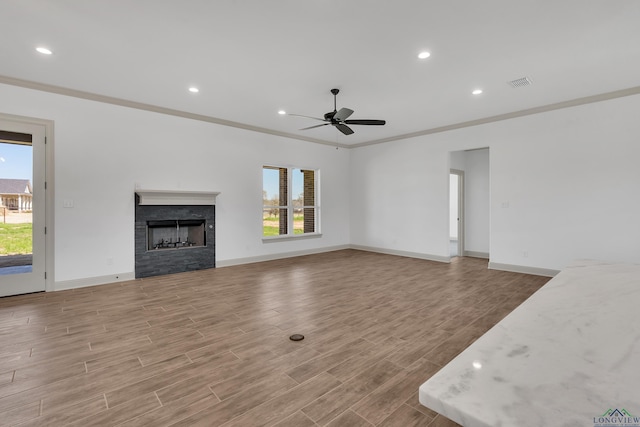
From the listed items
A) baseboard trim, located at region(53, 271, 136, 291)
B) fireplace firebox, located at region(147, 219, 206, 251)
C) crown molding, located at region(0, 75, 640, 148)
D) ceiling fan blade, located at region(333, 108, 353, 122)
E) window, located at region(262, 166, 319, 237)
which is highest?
crown molding, located at region(0, 75, 640, 148)

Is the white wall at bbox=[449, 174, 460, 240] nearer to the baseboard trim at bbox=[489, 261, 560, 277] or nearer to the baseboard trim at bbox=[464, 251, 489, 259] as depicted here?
the baseboard trim at bbox=[464, 251, 489, 259]

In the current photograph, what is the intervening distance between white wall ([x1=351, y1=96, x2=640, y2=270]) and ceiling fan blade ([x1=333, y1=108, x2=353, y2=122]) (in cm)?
332

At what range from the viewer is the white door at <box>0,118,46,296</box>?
434 cm

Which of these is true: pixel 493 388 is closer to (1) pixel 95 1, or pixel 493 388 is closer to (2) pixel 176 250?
(1) pixel 95 1

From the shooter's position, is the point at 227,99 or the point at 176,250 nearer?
the point at 227,99

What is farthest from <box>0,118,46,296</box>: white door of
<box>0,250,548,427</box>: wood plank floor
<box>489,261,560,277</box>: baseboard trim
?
<box>489,261,560,277</box>: baseboard trim

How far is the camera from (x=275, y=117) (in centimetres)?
614

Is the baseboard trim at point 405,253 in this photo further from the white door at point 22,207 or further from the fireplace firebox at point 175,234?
the white door at point 22,207

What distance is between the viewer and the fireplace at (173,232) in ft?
17.6

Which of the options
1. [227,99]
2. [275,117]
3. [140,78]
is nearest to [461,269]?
[275,117]

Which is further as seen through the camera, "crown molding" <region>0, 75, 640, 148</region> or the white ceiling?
"crown molding" <region>0, 75, 640, 148</region>

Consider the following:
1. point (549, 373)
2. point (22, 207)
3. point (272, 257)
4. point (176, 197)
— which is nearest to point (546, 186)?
point (272, 257)

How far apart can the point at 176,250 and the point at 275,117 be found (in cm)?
320

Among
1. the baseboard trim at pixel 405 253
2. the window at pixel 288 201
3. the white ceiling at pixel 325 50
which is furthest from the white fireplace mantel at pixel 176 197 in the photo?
the baseboard trim at pixel 405 253
